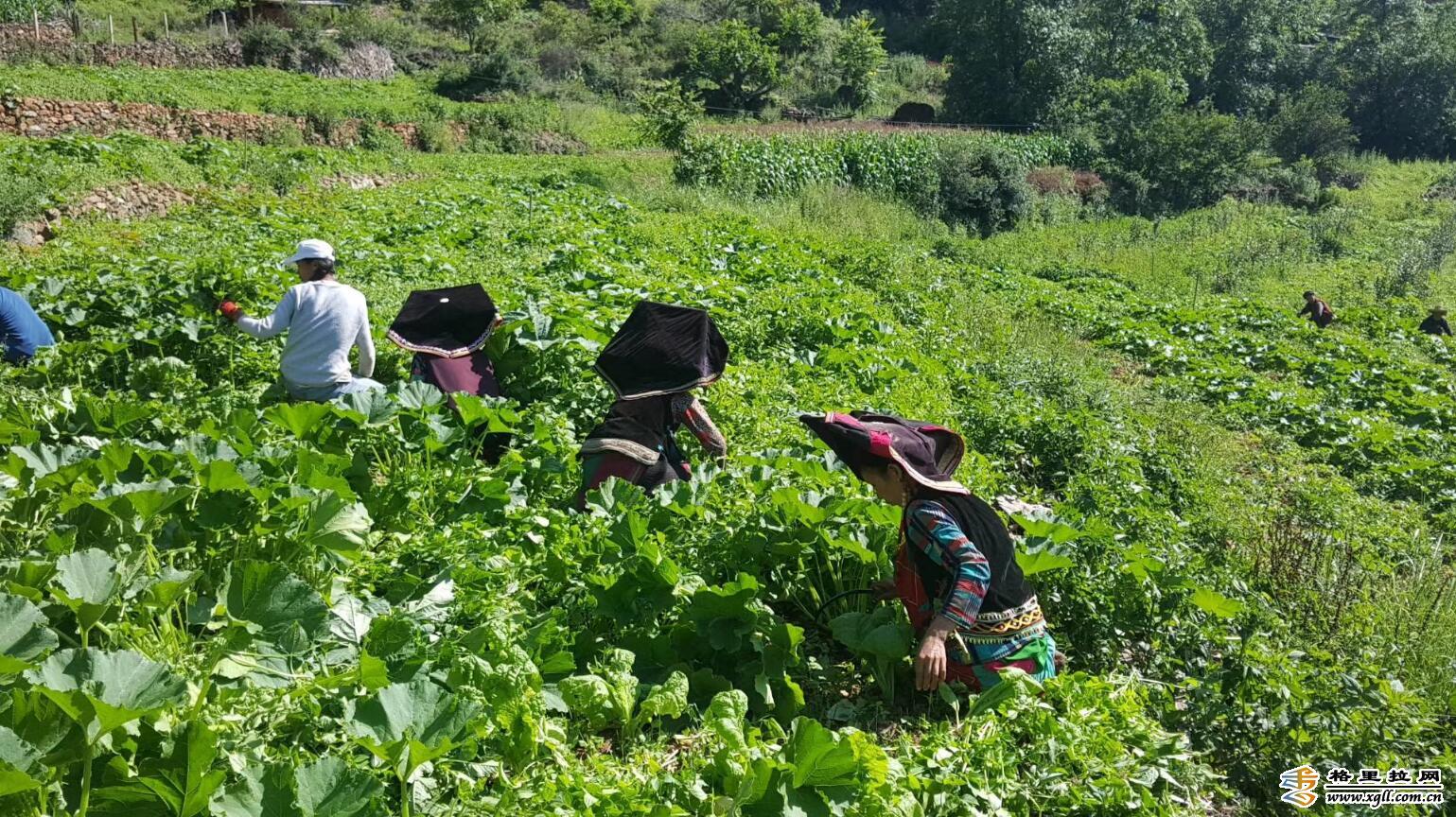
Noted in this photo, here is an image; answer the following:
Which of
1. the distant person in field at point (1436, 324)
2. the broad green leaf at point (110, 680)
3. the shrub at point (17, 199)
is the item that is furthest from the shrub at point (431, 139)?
the broad green leaf at point (110, 680)

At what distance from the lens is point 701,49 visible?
147ft

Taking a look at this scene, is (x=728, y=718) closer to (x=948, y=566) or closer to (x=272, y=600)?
(x=948, y=566)

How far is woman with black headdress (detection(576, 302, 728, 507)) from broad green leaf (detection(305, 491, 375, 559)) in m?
1.42

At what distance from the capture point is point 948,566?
364cm

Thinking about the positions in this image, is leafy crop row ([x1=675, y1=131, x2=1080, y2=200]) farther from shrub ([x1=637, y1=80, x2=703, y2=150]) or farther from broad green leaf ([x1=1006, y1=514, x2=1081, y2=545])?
broad green leaf ([x1=1006, y1=514, x2=1081, y2=545])

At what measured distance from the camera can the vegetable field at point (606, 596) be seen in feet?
8.75

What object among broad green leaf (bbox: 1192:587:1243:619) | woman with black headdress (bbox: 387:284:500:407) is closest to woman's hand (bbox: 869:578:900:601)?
broad green leaf (bbox: 1192:587:1243:619)

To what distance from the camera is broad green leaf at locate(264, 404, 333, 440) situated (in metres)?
4.69

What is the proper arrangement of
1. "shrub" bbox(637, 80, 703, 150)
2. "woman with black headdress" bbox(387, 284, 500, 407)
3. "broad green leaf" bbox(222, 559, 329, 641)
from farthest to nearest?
"shrub" bbox(637, 80, 703, 150) → "woman with black headdress" bbox(387, 284, 500, 407) → "broad green leaf" bbox(222, 559, 329, 641)

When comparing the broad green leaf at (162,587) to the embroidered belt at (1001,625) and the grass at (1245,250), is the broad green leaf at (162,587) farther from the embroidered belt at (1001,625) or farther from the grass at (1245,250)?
the grass at (1245,250)

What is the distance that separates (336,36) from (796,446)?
37.2 meters

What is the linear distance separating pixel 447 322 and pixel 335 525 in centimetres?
280

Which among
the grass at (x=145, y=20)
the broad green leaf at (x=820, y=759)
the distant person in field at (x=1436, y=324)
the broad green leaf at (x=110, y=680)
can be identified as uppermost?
the broad green leaf at (x=110, y=680)

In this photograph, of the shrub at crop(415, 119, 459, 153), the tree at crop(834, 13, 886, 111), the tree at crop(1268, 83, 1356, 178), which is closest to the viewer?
the shrub at crop(415, 119, 459, 153)
